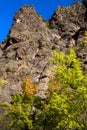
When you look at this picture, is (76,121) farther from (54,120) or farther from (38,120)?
(38,120)

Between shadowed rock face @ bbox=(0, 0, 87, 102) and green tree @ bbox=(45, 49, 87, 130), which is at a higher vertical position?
shadowed rock face @ bbox=(0, 0, 87, 102)

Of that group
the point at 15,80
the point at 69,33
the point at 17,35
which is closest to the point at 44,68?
the point at 15,80

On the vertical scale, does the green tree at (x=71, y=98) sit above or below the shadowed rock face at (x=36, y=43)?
below

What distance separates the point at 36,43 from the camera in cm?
10138

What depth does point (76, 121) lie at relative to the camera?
2778cm

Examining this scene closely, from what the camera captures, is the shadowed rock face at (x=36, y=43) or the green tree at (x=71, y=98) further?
the shadowed rock face at (x=36, y=43)

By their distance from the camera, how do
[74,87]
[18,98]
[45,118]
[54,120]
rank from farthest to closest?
[18,98], [45,118], [54,120], [74,87]

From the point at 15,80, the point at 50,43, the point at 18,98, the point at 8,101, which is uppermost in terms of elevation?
the point at 50,43

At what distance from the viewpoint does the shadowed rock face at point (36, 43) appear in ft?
286

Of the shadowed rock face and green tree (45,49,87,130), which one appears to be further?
the shadowed rock face

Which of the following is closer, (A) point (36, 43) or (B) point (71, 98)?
(B) point (71, 98)

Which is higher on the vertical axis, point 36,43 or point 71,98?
point 36,43

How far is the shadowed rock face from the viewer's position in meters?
87.1

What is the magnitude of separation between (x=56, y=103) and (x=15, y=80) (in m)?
60.0
